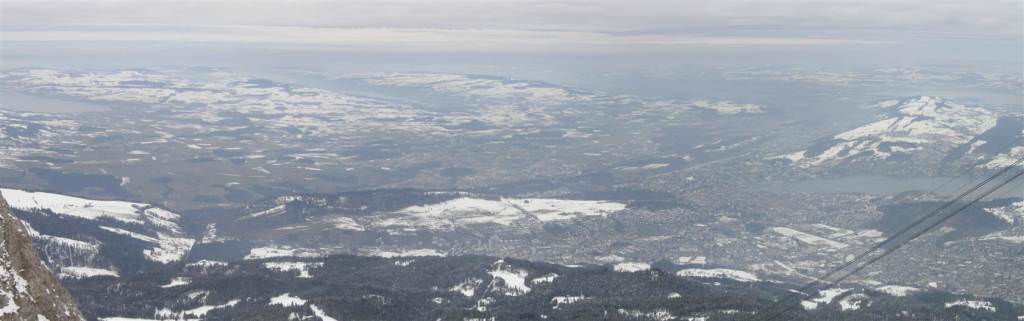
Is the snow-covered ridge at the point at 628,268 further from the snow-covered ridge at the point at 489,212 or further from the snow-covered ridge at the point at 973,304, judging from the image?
the snow-covered ridge at the point at 489,212

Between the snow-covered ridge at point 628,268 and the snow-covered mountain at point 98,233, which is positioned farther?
the snow-covered mountain at point 98,233

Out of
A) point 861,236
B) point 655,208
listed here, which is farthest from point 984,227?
point 655,208

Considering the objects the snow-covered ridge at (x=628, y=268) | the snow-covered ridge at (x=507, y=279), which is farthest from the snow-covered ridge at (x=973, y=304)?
the snow-covered ridge at (x=507, y=279)

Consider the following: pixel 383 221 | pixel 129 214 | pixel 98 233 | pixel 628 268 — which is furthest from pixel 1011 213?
pixel 129 214

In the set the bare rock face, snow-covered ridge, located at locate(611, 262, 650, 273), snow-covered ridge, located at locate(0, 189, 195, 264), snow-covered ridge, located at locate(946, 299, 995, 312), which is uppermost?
the bare rock face

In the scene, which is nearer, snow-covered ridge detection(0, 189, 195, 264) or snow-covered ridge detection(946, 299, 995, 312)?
snow-covered ridge detection(946, 299, 995, 312)

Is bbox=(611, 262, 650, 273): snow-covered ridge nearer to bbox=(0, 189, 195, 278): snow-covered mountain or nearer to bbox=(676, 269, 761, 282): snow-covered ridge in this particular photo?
bbox=(676, 269, 761, 282): snow-covered ridge

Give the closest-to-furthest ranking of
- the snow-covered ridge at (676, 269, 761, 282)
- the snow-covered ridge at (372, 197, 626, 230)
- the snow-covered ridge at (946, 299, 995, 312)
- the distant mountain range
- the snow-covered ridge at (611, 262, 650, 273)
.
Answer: the distant mountain range < the snow-covered ridge at (946, 299, 995, 312) < the snow-covered ridge at (611, 262, 650, 273) < the snow-covered ridge at (676, 269, 761, 282) < the snow-covered ridge at (372, 197, 626, 230)

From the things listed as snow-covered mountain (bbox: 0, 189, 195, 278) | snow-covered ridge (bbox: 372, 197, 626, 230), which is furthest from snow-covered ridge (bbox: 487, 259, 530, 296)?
snow-covered ridge (bbox: 372, 197, 626, 230)

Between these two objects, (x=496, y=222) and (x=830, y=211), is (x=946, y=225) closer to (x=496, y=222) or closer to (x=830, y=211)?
(x=830, y=211)
